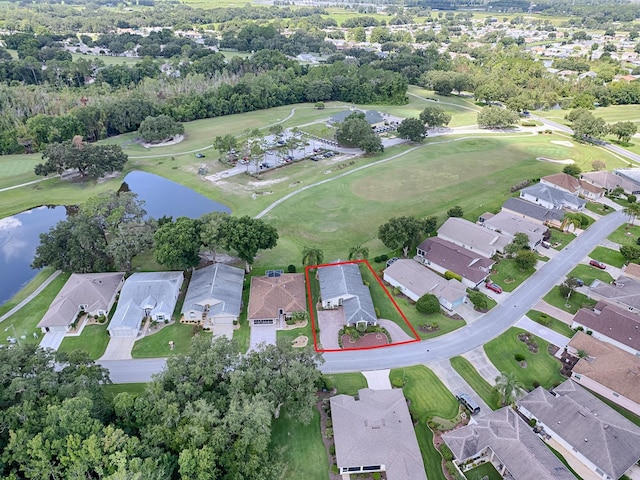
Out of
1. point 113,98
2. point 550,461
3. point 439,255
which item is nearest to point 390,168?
point 439,255

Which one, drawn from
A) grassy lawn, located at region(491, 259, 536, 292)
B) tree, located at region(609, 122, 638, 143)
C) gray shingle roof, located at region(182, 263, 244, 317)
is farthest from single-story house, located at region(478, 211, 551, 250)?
tree, located at region(609, 122, 638, 143)

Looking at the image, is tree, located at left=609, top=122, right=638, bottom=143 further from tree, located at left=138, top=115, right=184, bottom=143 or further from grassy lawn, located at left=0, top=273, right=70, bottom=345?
grassy lawn, located at left=0, top=273, right=70, bottom=345

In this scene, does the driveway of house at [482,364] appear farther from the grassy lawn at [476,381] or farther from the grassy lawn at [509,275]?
the grassy lawn at [509,275]

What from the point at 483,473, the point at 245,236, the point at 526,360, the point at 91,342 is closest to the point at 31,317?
the point at 91,342

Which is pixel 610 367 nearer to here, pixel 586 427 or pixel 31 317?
pixel 586 427

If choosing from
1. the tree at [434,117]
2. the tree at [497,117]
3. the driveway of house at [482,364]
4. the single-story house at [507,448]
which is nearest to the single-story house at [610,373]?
the driveway of house at [482,364]

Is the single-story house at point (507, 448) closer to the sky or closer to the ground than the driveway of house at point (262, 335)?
closer to the sky
